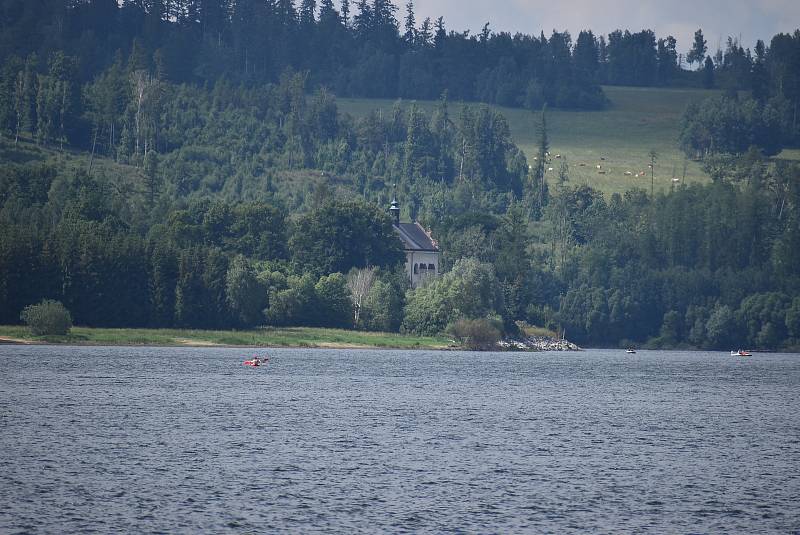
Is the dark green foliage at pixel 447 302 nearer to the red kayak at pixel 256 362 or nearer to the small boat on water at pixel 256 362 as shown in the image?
the small boat on water at pixel 256 362

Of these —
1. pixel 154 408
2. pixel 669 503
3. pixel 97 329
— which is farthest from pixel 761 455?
pixel 97 329

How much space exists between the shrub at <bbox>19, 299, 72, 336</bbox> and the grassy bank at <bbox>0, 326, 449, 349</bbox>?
0.95m

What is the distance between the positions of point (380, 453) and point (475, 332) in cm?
11544

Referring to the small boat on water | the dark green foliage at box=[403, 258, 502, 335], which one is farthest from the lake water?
the dark green foliage at box=[403, 258, 502, 335]

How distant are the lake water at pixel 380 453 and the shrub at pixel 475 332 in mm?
58272

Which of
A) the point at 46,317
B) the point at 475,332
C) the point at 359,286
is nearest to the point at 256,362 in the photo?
the point at 46,317

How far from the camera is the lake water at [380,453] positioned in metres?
47.7

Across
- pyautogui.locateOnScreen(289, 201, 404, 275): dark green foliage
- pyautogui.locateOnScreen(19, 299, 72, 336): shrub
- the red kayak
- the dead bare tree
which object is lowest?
the red kayak

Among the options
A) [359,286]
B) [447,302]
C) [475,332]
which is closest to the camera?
[447,302]

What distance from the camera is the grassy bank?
458 ft

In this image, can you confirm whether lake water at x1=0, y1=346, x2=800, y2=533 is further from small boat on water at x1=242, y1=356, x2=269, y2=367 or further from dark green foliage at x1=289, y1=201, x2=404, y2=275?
dark green foliage at x1=289, y1=201, x2=404, y2=275

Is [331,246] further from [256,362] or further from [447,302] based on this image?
[256,362]

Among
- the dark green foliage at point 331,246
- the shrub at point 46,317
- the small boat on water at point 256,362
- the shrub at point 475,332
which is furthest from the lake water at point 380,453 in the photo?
the dark green foliage at point 331,246

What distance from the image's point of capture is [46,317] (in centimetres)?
13562
